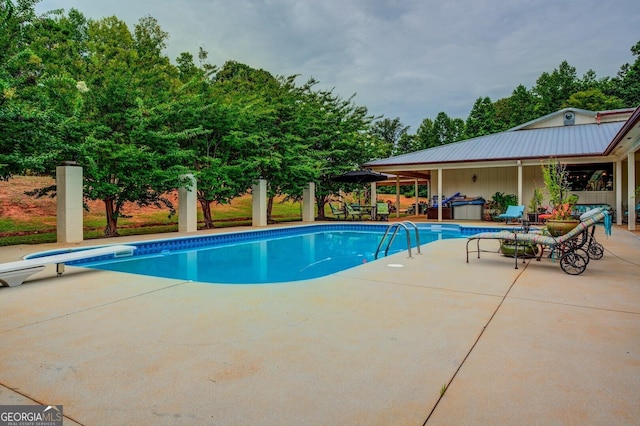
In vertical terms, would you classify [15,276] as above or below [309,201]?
below

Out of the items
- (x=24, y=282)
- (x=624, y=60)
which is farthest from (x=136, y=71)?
(x=624, y=60)

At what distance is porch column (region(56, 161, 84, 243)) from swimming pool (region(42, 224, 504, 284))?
1.81m

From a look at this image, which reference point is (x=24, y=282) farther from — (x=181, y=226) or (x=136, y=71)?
(x=136, y=71)

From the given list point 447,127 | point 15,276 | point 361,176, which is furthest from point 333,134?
point 447,127

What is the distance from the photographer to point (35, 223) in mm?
12773

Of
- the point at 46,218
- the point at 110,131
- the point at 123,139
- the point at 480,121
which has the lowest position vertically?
the point at 46,218

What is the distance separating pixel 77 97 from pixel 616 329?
36.3ft

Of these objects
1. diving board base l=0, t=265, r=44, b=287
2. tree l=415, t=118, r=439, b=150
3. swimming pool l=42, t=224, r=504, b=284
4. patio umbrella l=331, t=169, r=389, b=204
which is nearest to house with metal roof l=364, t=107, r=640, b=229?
patio umbrella l=331, t=169, r=389, b=204

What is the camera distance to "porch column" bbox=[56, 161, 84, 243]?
30.1 feet

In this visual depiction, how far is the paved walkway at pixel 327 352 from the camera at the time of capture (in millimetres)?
1872

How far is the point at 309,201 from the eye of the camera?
17.1 metres

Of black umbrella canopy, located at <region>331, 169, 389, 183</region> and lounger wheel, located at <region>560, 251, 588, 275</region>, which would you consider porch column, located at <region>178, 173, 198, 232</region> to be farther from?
lounger wheel, located at <region>560, 251, 588, 275</region>

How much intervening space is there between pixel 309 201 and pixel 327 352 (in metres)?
14.6

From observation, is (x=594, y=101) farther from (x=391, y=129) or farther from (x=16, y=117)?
(x=16, y=117)
